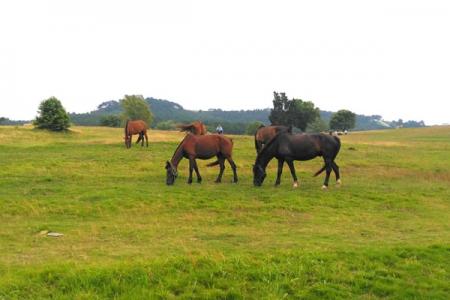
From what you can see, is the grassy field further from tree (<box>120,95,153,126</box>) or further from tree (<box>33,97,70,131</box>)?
tree (<box>120,95,153,126</box>)

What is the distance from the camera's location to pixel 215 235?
42.8 feet

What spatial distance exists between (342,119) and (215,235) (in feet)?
301

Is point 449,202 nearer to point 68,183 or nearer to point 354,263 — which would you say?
point 354,263

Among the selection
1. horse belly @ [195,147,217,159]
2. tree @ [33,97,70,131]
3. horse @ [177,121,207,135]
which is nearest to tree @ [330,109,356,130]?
tree @ [33,97,70,131]

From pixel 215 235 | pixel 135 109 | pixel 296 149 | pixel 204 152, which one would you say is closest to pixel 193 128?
pixel 204 152

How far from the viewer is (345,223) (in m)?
14.8

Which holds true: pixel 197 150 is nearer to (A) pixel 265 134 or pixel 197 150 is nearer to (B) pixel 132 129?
(A) pixel 265 134

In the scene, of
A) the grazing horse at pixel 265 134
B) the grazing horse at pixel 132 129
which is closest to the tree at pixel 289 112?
the grazing horse at pixel 132 129

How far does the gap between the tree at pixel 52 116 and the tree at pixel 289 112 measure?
3674 centimetres

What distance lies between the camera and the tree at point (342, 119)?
100938mm

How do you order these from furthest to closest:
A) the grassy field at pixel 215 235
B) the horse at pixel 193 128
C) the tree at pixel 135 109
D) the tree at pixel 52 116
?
the tree at pixel 135 109
the tree at pixel 52 116
the horse at pixel 193 128
the grassy field at pixel 215 235

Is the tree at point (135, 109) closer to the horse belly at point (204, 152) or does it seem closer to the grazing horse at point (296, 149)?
the horse belly at point (204, 152)

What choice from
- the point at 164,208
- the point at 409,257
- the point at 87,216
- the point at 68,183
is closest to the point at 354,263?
the point at 409,257

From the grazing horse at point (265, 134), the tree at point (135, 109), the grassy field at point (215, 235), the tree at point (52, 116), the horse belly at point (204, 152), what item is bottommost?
the grassy field at point (215, 235)
